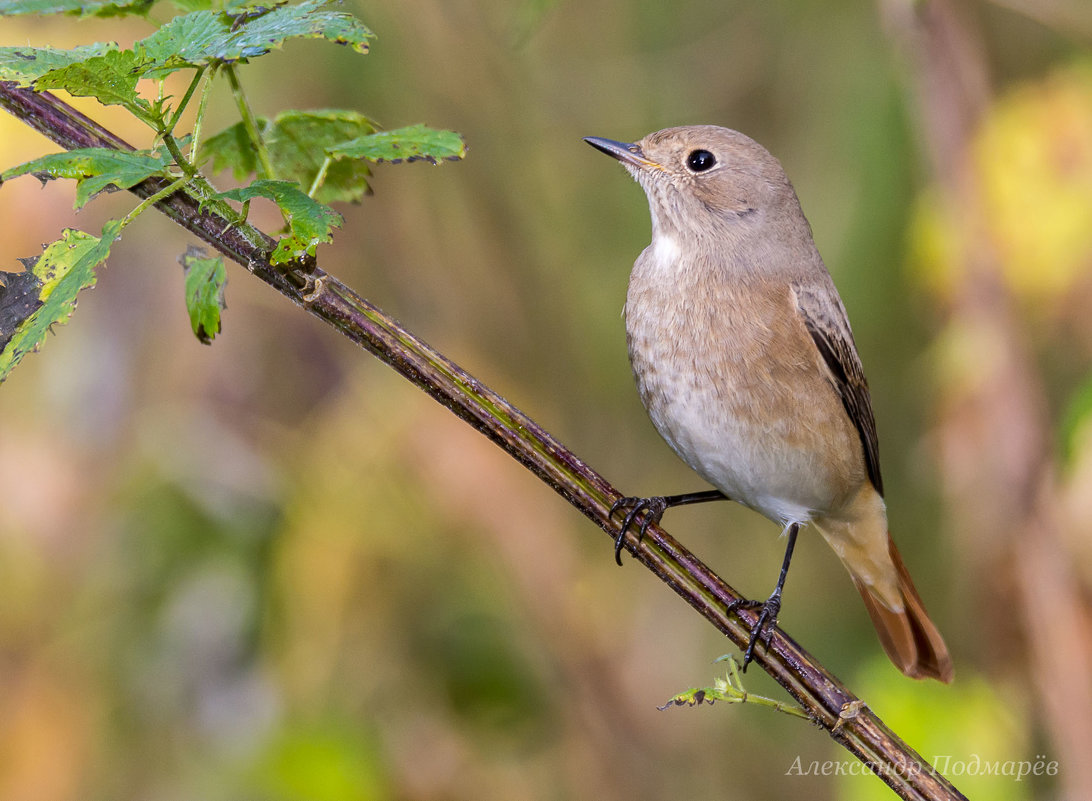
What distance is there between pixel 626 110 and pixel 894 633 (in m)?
3.06

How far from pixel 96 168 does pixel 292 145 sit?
52 centimetres

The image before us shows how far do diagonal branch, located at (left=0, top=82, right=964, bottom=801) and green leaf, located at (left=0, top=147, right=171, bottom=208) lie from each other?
3.0 inches

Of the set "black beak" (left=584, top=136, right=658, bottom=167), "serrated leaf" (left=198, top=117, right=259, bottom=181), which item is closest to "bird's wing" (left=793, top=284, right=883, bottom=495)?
"black beak" (left=584, top=136, right=658, bottom=167)

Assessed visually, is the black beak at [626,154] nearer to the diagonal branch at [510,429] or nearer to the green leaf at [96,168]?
the diagonal branch at [510,429]

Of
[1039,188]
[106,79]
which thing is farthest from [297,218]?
[1039,188]

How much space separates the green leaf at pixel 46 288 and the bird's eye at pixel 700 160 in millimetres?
2002

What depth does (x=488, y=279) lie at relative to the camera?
466 centimetres

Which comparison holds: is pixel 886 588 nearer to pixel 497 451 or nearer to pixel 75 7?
pixel 497 451

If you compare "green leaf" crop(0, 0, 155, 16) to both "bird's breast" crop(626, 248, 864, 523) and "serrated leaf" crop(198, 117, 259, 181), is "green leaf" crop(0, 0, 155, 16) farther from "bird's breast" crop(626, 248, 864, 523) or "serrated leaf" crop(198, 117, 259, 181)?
"bird's breast" crop(626, 248, 864, 523)

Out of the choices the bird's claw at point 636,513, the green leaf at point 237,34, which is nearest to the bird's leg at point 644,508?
the bird's claw at point 636,513

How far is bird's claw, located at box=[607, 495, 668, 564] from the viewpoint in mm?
2203

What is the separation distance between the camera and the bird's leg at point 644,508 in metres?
2.22

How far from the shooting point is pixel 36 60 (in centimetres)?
161

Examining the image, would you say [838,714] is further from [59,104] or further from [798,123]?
[798,123]
